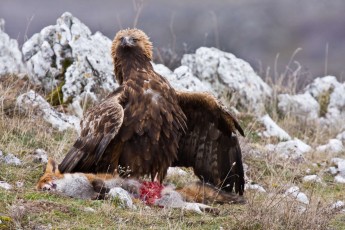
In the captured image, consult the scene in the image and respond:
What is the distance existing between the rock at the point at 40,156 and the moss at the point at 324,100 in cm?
818

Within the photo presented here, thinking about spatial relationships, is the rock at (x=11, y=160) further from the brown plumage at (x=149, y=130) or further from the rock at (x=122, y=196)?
the rock at (x=122, y=196)

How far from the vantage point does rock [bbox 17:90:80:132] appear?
11.2 meters

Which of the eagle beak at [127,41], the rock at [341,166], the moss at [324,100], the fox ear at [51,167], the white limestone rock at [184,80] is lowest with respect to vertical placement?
Result: the fox ear at [51,167]

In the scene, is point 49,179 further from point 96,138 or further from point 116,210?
point 116,210

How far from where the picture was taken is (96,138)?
8.12 meters

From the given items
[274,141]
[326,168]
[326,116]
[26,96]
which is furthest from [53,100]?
[326,116]

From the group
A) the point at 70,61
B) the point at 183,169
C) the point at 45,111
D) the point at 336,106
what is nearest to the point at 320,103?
the point at 336,106

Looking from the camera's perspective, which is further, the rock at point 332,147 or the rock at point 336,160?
the rock at point 332,147

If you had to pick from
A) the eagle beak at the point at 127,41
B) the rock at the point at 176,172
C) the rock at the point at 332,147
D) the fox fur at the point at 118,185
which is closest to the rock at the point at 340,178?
the rock at the point at 332,147

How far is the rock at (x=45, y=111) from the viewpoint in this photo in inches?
439

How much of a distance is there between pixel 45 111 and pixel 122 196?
14.1 ft

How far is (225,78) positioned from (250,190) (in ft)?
20.3

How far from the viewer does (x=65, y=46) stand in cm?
1348

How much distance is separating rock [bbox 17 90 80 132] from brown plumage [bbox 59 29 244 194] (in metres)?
2.24
